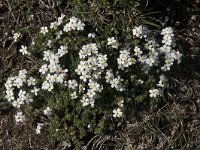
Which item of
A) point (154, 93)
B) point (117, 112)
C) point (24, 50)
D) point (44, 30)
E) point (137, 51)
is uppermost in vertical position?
point (44, 30)

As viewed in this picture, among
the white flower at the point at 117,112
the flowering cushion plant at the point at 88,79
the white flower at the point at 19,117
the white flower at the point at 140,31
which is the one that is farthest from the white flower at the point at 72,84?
the white flower at the point at 140,31

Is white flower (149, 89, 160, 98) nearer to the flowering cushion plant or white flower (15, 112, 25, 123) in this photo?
the flowering cushion plant

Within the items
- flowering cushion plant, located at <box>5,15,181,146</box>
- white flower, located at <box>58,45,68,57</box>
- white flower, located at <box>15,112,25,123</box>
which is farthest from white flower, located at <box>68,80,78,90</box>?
white flower, located at <box>15,112,25,123</box>

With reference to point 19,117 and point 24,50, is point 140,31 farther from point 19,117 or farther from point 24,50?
point 19,117

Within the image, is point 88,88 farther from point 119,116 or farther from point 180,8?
point 180,8

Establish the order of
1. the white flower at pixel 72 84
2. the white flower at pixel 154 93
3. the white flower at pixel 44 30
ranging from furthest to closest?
the white flower at pixel 44 30 < the white flower at pixel 154 93 < the white flower at pixel 72 84

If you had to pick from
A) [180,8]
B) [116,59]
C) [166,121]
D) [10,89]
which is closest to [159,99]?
[166,121]

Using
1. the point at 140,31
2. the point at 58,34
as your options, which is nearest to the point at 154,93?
the point at 140,31

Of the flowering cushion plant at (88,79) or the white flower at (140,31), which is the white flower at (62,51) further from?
the white flower at (140,31)
